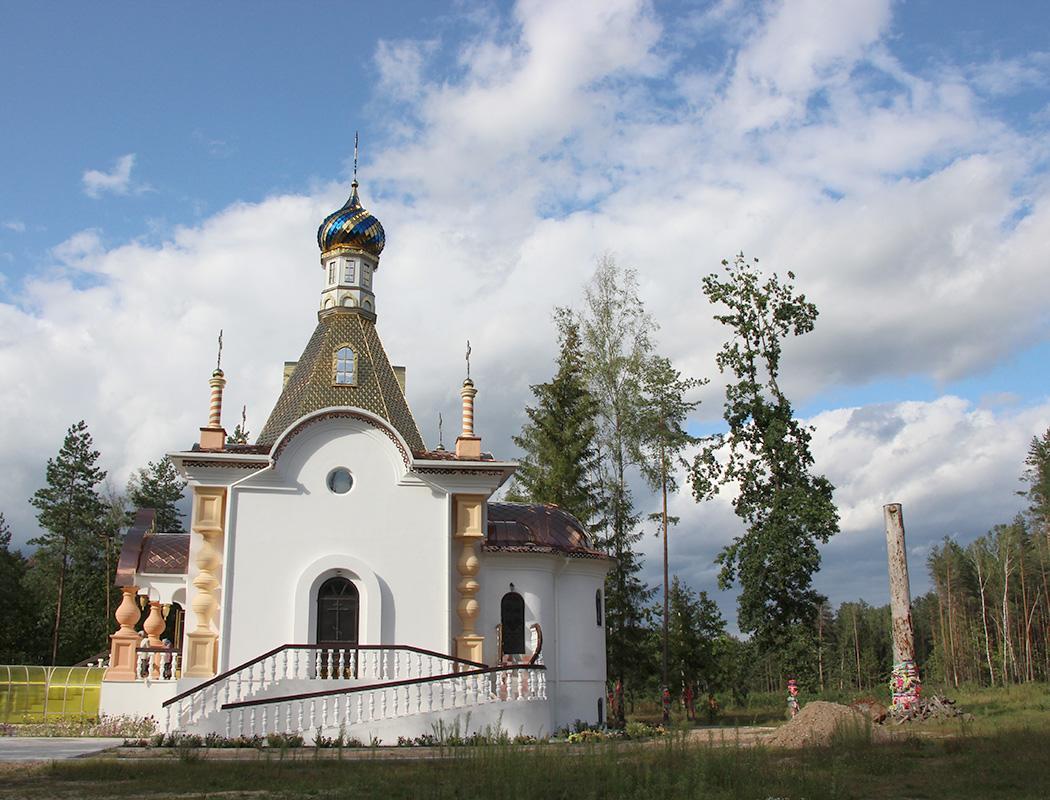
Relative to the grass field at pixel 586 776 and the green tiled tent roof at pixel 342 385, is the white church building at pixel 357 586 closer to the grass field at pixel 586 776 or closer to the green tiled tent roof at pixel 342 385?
the green tiled tent roof at pixel 342 385

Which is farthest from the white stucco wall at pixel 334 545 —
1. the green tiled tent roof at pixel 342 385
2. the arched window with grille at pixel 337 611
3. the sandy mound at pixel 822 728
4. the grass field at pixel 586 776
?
the sandy mound at pixel 822 728

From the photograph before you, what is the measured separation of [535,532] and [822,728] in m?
8.81

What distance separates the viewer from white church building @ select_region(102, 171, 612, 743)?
15.7 metres

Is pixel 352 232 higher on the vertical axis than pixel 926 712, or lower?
higher

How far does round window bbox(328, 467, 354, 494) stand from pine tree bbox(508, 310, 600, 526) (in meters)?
12.0

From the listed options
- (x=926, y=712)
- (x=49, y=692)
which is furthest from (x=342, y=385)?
(x=926, y=712)

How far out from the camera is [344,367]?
2086 cm

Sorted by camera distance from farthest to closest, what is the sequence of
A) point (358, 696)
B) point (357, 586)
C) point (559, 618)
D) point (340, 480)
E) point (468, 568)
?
point (559, 618)
point (468, 568)
point (340, 480)
point (357, 586)
point (358, 696)

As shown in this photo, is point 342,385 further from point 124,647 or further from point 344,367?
point 124,647

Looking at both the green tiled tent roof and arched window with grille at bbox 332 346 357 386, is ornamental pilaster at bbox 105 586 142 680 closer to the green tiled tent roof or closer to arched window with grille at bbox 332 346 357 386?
the green tiled tent roof

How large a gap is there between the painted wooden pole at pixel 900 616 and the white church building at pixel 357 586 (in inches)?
238

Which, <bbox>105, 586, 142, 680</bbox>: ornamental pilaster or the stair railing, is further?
<bbox>105, 586, 142, 680</bbox>: ornamental pilaster

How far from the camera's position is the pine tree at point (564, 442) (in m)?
30.0

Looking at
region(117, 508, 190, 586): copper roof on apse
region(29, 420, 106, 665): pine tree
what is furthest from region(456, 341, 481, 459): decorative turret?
region(29, 420, 106, 665): pine tree
